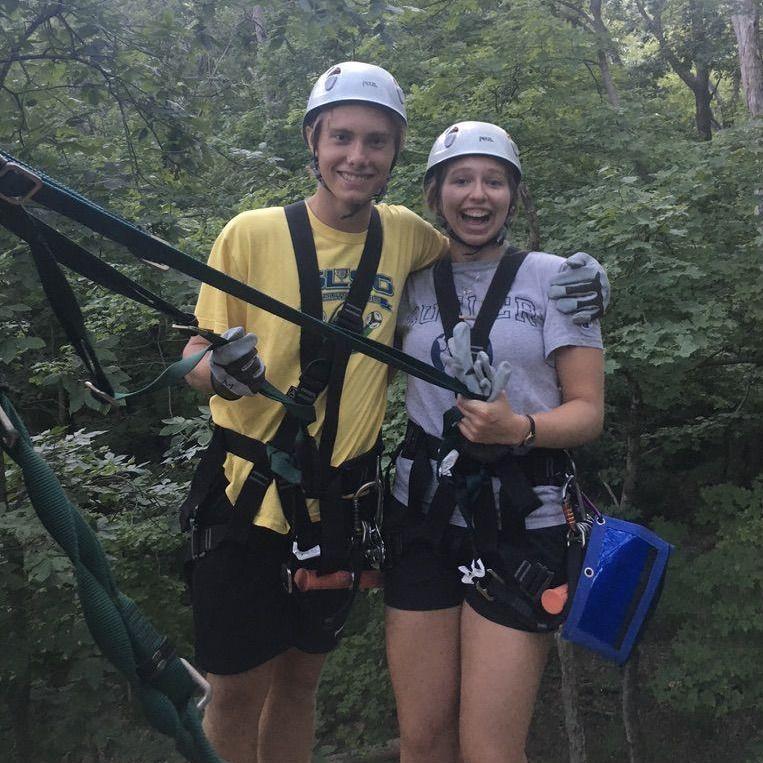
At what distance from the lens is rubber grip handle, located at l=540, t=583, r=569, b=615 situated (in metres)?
2.02

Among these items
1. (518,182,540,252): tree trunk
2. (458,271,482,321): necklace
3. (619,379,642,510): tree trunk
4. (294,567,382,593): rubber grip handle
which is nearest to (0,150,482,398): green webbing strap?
(458,271,482,321): necklace

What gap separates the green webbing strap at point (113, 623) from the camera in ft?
3.44

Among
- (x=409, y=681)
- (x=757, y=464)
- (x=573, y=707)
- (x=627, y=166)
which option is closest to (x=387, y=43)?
(x=627, y=166)

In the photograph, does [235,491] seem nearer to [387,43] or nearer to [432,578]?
[432,578]

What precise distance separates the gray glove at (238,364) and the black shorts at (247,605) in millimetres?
530

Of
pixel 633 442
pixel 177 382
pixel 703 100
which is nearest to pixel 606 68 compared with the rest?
pixel 633 442

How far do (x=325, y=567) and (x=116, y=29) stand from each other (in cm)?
315

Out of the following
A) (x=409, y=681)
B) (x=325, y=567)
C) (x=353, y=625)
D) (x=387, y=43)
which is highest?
(x=387, y=43)

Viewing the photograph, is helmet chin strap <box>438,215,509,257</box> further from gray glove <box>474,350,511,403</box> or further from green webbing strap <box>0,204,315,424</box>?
green webbing strap <box>0,204,315,424</box>

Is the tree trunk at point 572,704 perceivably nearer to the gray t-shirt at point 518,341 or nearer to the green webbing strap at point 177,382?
the gray t-shirt at point 518,341

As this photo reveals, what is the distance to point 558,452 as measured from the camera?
7.18ft

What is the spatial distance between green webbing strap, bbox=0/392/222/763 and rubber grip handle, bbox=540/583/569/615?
116 centimetres

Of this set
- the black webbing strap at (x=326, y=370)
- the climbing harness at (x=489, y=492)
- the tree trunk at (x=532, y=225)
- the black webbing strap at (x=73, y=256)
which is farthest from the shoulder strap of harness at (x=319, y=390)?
the tree trunk at (x=532, y=225)

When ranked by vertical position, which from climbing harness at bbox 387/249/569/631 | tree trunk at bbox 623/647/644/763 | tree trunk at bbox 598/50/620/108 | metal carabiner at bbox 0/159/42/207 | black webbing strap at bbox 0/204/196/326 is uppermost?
tree trunk at bbox 598/50/620/108
